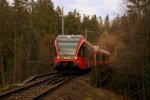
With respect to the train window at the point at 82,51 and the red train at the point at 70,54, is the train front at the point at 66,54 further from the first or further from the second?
the train window at the point at 82,51

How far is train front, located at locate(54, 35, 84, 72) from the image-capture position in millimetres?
25859

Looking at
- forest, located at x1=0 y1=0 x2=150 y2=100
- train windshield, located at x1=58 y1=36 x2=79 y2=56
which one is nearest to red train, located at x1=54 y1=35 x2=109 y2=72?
train windshield, located at x1=58 y1=36 x2=79 y2=56

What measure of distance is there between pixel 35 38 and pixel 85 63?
20918 mm

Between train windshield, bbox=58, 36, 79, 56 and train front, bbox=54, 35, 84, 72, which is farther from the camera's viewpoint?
train windshield, bbox=58, 36, 79, 56

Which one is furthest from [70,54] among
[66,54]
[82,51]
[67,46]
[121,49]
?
[121,49]

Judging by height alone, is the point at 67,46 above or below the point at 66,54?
above

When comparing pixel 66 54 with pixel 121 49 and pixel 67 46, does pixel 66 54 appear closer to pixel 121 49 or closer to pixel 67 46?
pixel 67 46

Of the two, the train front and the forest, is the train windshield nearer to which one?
the train front

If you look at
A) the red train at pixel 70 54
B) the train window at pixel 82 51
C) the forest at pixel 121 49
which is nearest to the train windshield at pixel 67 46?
the red train at pixel 70 54

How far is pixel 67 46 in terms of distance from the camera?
2636cm

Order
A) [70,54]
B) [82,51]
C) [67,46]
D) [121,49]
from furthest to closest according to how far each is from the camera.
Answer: [121,49] < [82,51] < [67,46] < [70,54]

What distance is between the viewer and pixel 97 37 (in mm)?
111562

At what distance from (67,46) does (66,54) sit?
61cm

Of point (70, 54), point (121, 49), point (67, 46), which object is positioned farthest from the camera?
point (121, 49)
